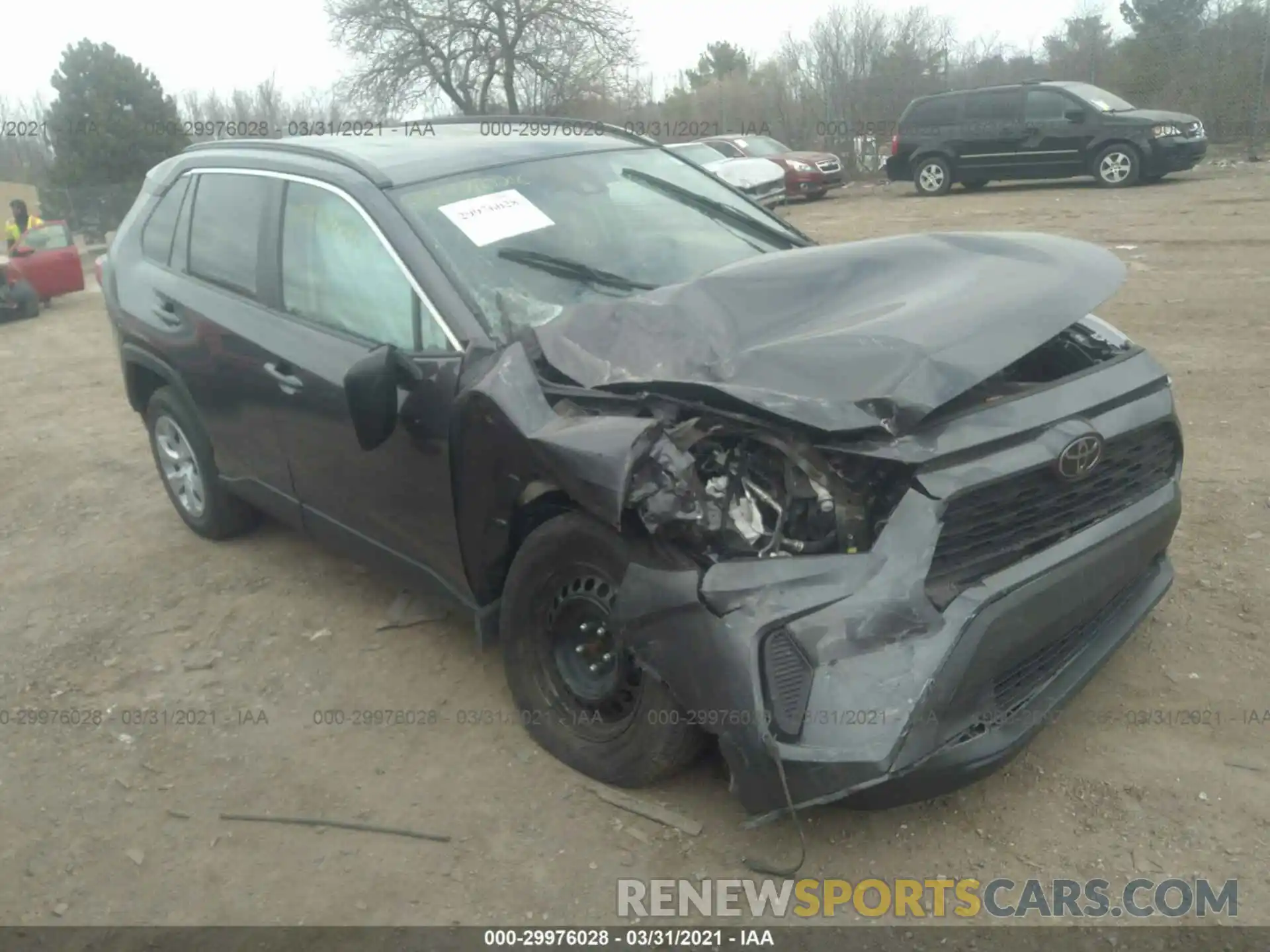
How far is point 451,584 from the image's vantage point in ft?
12.0

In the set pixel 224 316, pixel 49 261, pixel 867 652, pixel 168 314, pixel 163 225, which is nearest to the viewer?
pixel 867 652

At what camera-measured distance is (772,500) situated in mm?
2818

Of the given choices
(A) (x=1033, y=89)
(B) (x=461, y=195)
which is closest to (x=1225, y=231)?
(A) (x=1033, y=89)

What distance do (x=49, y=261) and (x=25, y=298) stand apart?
1.47m

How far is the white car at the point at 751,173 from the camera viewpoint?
16922mm

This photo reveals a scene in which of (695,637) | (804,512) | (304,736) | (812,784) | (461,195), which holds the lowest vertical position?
(304,736)

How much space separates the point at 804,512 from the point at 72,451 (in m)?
6.35

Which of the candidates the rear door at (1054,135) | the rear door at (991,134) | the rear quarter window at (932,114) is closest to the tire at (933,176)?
the rear door at (991,134)

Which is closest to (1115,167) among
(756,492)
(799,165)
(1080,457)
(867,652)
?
(799,165)

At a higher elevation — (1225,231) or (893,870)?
(1225,231)

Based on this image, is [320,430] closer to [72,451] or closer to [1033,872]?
[1033,872]

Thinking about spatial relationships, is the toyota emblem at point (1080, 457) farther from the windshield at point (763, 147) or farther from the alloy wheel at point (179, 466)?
the windshield at point (763, 147)

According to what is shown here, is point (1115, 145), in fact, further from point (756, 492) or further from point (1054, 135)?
point (756, 492)

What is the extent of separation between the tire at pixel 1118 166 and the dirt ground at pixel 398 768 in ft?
39.8
